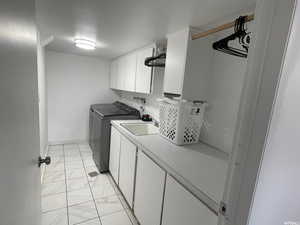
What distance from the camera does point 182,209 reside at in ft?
3.39

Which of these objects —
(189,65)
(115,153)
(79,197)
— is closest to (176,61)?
(189,65)

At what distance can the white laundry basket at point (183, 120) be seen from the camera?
153 centimetres

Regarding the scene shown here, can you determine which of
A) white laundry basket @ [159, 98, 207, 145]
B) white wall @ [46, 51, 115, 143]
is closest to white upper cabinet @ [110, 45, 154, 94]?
white laundry basket @ [159, 98, 207, 145]

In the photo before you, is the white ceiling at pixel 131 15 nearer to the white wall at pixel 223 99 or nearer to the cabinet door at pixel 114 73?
the white wall at pixel 223 99

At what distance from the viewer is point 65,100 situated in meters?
3.62

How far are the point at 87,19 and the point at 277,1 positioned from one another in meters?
1.60

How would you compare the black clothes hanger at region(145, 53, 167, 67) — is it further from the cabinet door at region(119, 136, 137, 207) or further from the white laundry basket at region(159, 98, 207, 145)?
the cabinet door at region(119, 136, 137, 207)

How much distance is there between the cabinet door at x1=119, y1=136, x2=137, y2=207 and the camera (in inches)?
70.4

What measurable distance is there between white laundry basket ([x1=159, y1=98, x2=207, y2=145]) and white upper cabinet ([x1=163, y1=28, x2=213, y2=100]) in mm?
114

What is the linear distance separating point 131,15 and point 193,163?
4.50 ft

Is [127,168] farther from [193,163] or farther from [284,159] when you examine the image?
[284,159]

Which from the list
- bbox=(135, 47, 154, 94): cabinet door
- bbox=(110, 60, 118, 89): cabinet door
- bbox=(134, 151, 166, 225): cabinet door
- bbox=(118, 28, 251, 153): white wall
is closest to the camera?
bbox=(134, 151, 166, 225): cabinet door

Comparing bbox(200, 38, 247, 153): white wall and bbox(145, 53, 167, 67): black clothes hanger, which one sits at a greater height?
bbox(145, 53, 167, 67): black clothes hanger

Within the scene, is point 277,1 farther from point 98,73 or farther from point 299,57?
point 98,73
